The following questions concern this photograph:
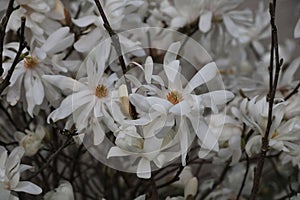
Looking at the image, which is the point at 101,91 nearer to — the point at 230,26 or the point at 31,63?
the point at 31,63

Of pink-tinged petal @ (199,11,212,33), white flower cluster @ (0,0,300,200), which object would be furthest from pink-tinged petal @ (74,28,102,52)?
pink-tinged petal @ (199,11,212,33)

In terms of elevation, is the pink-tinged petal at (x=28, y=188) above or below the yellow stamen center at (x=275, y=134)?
below

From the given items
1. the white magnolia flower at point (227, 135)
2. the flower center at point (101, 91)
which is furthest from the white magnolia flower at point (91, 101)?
the white magnolia flower at point (227, 135)

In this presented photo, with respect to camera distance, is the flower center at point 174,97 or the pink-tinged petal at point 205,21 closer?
the flower center at point 174,97

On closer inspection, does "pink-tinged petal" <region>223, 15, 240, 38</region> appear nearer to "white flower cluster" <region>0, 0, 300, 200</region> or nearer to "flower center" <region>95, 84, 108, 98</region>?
"white flower cluster" <region>0, 0, 300, 200</region>

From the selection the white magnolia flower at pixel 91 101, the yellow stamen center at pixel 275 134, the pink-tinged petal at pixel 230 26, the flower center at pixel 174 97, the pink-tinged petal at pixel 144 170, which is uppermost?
the pink-tinged petal at pixel 230 26

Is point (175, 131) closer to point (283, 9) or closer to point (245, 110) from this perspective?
point (245, 110)

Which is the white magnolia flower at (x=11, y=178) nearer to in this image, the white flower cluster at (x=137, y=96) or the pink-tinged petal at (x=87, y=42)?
the white flower cluster at (x=137, y=96)
